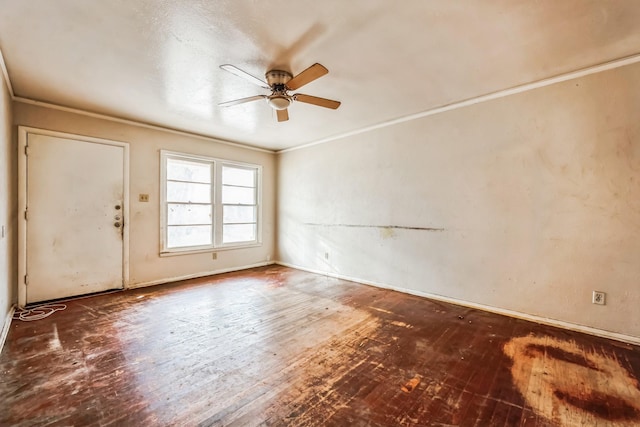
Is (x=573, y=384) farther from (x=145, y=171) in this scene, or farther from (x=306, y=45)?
(x=145, y=171)

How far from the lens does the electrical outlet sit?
104 inches

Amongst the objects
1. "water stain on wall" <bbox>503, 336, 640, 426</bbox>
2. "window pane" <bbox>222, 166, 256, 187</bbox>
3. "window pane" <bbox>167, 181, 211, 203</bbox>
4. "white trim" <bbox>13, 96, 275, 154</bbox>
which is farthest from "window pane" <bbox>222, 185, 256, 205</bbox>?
"water stain on wall" <bbox>503, 336, 640, 426</bbox>

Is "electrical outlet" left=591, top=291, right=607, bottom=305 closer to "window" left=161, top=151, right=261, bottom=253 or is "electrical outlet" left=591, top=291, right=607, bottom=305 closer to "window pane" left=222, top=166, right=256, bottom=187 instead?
"window" left=161, top=151, right=261, bottom=253

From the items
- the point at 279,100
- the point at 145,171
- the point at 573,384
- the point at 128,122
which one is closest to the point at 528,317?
the point at 573,384

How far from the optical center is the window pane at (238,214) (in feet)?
17.8

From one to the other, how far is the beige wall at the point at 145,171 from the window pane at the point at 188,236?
21cm

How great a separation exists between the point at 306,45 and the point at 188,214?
12.4ft

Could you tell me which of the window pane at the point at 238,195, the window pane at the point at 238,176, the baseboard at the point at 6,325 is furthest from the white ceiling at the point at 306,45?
the baseboard at the point at 6,325

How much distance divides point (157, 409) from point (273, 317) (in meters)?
1.53

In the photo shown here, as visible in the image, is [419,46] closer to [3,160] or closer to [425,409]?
[425,409]

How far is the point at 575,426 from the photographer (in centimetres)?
154

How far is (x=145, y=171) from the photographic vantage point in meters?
4.38

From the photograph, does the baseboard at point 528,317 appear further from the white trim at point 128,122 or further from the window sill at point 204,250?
the white trim at point 128,122

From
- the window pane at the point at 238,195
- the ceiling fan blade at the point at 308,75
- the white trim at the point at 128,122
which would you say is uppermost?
the white trim at the point at 128,122
